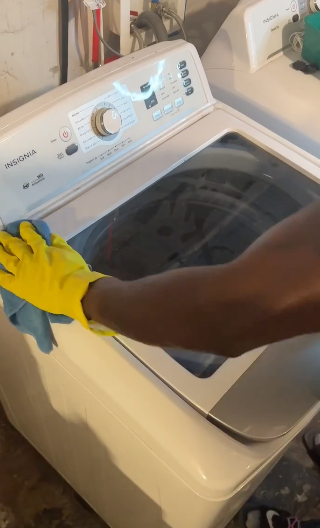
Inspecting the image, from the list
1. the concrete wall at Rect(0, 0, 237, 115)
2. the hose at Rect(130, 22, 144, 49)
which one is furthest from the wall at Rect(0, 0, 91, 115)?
the hose at Rect(130, 22, 144, 49)

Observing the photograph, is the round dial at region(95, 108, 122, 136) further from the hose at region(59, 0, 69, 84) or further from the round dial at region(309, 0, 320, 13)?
the round dial at region(309, 0, 320, 13)

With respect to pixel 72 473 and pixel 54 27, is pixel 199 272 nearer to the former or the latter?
pixel 54 27

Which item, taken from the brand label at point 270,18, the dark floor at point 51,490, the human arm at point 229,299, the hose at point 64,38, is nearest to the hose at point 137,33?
the hose at point 64,38

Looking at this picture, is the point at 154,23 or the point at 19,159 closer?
the point at 19,159

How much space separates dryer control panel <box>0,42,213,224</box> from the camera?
84 cm

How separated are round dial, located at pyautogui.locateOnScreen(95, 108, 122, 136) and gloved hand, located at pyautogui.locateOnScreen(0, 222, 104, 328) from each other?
23 centimetres

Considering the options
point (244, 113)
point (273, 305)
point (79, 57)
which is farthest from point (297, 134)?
point (273, 305)

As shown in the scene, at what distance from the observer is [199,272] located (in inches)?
21.5

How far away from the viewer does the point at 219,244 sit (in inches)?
39.1

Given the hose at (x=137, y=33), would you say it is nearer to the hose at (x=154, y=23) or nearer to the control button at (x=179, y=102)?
the hose at (x=154, y=23)


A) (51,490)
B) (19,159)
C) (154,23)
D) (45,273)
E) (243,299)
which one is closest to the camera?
(243,299)

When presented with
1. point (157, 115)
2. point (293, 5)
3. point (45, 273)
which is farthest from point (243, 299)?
point (293, 5)

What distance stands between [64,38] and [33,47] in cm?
7

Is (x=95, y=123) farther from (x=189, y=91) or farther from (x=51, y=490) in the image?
(x=51, y=490)
